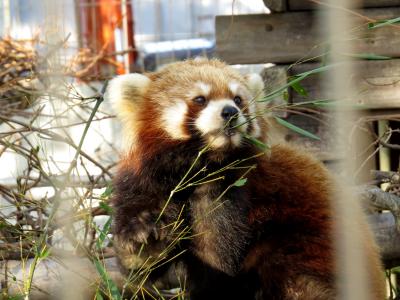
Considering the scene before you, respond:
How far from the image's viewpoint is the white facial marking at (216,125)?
319 cm

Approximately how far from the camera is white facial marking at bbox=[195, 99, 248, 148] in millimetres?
3188

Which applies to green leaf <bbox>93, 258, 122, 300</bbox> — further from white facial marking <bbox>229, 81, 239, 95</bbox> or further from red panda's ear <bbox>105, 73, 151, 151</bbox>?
white facial marking <bbox>229, 81, 239, 95</bbox>

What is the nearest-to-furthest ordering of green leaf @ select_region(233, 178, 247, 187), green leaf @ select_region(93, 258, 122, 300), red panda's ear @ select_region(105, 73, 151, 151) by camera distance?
green leaf @ select_region(93, 258, 122, 300) < green leaf @ select_region(233, 178, 247, 187) < red panda's ear @ select_region(105, 73, 151, 151)

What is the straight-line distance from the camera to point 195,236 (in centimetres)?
326

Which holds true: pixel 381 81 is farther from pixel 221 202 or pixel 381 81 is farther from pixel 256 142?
pixel 221 202

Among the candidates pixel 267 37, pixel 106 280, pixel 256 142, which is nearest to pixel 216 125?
pixel 256 142

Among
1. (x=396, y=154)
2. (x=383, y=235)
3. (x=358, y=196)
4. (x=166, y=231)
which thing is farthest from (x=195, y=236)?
(x=396, y=154)

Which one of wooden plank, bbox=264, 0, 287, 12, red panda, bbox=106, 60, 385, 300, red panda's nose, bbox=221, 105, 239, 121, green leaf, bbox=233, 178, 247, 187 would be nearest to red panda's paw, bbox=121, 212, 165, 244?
red panda, bbox=106, 60, 385, 300

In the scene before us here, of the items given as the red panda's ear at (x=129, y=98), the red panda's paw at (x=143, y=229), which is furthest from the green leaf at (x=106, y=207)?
the red panda's ear at (x=129, y=98)

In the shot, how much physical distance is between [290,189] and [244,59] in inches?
61.4

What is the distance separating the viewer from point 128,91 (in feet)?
11.8

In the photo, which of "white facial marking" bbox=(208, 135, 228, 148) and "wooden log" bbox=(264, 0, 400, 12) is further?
"wooden log" bbox=(264, 0, 400, 12)

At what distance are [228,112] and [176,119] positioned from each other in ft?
1.06

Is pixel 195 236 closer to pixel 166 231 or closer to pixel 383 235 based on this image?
pixel 166 231
